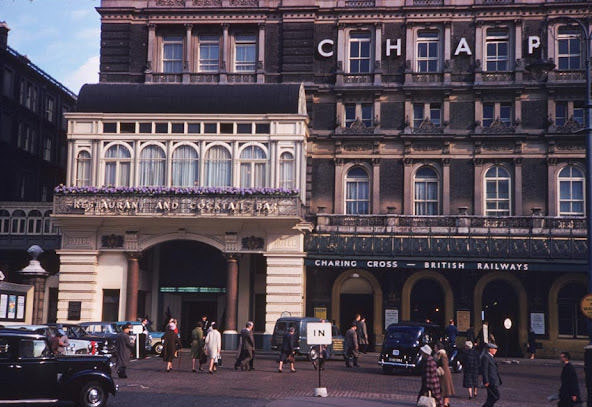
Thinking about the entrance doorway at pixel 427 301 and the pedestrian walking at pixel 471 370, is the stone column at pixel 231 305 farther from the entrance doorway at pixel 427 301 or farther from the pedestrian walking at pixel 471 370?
the pedestrian walking at pixel 471 370

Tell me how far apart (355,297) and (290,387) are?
18.1 metres

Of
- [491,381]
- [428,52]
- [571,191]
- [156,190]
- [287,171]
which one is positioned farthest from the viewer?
[428,52]

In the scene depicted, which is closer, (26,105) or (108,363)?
(108,363)

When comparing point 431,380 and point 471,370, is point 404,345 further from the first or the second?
Answer: point 431,380

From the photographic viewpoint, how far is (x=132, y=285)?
40.5 metres

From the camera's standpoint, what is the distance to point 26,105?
53.7 meters

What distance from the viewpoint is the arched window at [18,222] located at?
43094 mm

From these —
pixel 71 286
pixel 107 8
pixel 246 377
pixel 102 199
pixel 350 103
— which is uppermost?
pixel 107 8

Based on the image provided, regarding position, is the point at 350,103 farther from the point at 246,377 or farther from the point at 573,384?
the point at 573,384

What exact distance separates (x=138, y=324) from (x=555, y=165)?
21.8 metres

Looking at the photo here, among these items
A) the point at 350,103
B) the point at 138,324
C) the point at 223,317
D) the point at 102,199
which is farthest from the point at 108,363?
the point at 350,103

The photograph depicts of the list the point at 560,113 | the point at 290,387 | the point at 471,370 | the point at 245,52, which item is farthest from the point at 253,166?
the point at 471,370

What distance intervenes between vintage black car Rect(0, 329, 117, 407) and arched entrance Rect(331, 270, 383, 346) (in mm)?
23735

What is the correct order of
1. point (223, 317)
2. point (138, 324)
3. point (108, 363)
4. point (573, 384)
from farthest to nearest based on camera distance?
point (223, 317), point (138, 324), point (108, 363), point (573, 384)
